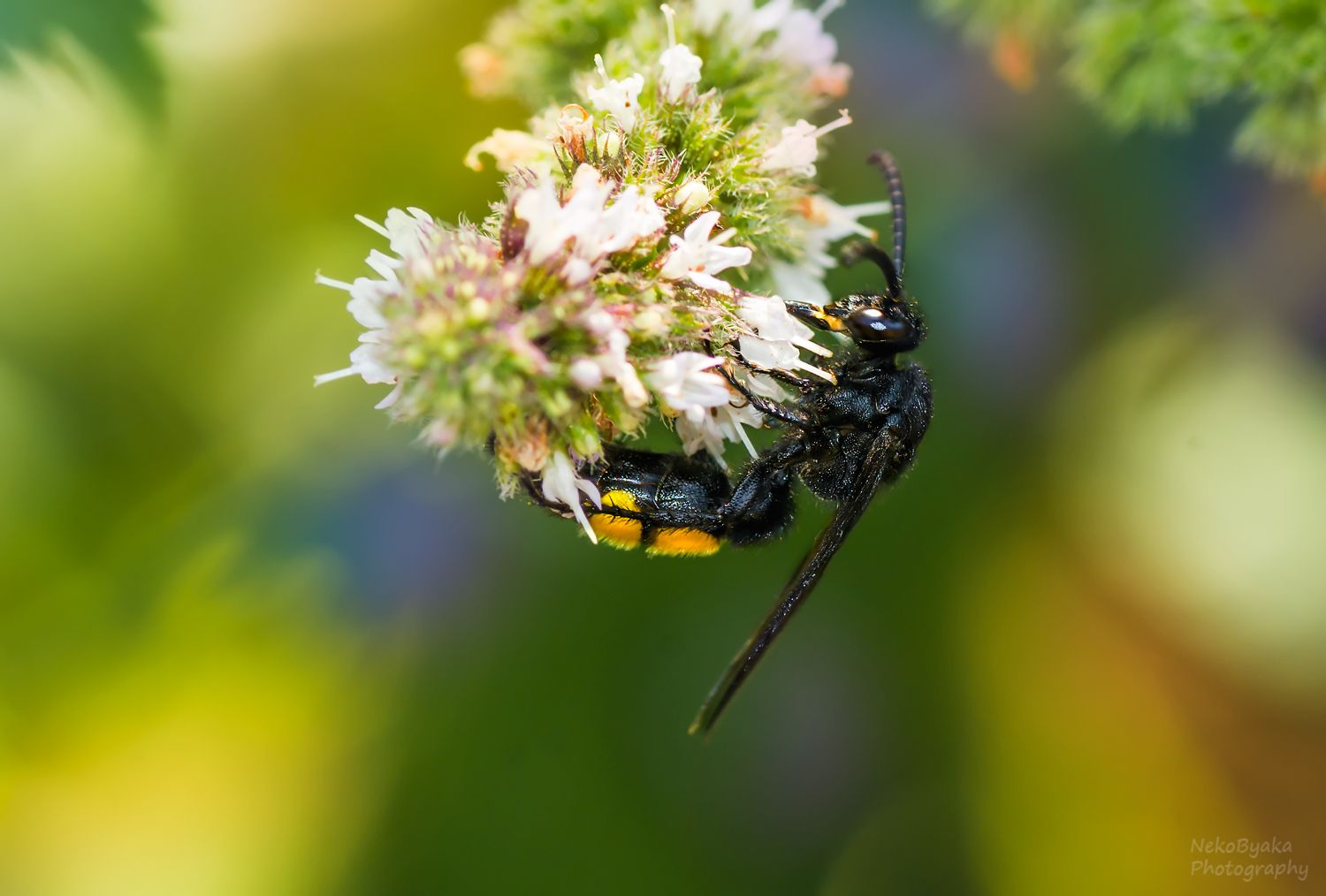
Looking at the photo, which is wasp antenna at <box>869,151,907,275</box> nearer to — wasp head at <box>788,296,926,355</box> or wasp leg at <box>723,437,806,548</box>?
wasp head at <box>788,296,926,355</box>

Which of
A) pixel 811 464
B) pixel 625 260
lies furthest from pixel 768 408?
pixel 625 260

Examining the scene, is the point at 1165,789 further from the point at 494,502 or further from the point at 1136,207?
the point at 494,502

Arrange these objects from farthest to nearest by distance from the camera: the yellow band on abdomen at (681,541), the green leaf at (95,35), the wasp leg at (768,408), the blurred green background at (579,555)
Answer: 1. the blurred green background at (579,555)
2. the green leaf at (95,35)
3. the yellow band on abdomen at (681,541)
4. the wasp leg at (768,408)

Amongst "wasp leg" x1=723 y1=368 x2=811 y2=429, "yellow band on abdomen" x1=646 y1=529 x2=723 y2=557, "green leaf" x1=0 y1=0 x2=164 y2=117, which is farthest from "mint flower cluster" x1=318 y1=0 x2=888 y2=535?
"green leaf" x1=0 y1=0 x2=164 y2=117

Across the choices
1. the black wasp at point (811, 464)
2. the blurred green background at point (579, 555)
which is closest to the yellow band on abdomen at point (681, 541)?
the black wasp at point (811, 464)

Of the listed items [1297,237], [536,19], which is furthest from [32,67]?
[1297,237]

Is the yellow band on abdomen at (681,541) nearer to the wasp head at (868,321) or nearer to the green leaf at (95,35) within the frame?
the wasp head at (868,321)

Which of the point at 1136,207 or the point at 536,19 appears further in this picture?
the point at 1136,207
